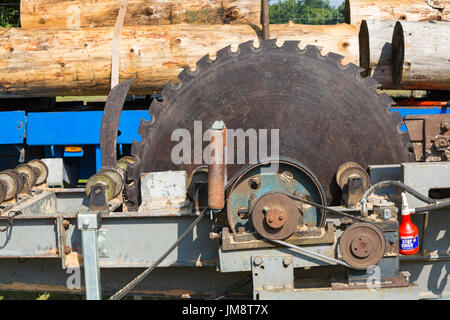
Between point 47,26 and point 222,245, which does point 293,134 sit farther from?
point 47,26

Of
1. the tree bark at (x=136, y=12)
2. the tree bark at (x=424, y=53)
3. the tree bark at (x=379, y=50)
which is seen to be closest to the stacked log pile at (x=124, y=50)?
the tree bark at (x=379, y=50)

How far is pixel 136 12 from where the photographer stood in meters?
5.27

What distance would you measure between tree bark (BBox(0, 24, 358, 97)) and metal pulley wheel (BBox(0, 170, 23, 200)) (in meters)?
1.57

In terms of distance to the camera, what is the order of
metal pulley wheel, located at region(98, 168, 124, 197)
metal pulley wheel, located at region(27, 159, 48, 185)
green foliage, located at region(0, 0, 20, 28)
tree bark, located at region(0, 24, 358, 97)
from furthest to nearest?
1. green foliage, located at region(0, 0, 20, 28)
2. tree bark, located at region(0, 24, 358, 97)
3. metal pulley wheel, located at region(27, 159, 48, 185)
4. metal pulley wheel, located at region(98, 168, 124, 197)

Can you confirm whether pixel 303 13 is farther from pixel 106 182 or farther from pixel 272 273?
pixel 272 273

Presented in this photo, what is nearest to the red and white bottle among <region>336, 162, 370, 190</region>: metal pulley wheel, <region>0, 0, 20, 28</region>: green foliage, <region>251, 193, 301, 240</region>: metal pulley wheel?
<region>336, 162, 370, 190</region>: metal pulley wheel

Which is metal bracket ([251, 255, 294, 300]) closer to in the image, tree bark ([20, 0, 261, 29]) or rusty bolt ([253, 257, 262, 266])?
rusty bolt ([253, 257, 262, 266])

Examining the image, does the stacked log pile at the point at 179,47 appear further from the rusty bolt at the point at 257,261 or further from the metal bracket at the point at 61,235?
the rusty bolt at the point at 257,261

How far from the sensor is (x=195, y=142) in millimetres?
3588

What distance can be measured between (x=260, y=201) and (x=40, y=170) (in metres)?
2.30

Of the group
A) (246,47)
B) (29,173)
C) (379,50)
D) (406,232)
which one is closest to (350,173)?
(406,232)

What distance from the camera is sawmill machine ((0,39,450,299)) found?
2.82 meters

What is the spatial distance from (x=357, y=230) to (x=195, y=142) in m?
1.36

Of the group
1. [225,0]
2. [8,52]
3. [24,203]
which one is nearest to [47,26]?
[8,52]
